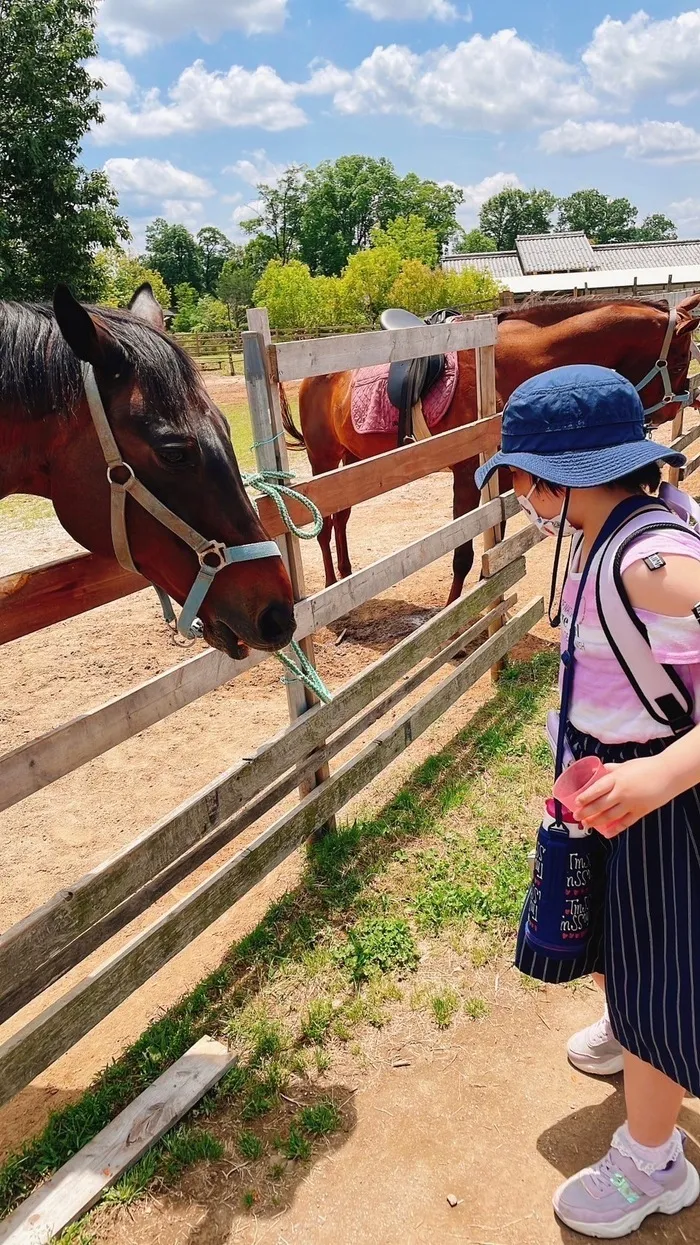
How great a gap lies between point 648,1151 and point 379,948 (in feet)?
3.77

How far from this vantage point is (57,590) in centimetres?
205

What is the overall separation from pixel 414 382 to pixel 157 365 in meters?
3.81

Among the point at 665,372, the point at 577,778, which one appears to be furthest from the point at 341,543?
the point at 577,778

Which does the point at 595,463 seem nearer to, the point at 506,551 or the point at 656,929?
the point at 656,929

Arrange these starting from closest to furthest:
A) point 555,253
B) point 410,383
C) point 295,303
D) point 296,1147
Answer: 1. point 296,1147
2. point 410,383
3. point 295,303
4. point 555,253

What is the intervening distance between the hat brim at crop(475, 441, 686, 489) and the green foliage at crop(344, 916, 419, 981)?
6.30 feet

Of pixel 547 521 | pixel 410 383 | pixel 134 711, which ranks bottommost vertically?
pixel 134 711

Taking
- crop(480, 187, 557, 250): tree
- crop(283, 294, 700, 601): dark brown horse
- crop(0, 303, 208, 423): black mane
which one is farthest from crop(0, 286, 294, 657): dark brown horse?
crop(480, 187, 557, 250): tree

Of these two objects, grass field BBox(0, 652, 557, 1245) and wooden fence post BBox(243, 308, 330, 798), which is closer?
grass field BBox(0, 652, 557, 1245)

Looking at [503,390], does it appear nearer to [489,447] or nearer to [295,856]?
[489,447]

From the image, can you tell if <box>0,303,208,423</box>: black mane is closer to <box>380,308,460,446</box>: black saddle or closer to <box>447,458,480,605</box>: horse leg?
<box>447,458,480,605</box>: horse leg

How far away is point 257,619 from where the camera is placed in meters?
1.98

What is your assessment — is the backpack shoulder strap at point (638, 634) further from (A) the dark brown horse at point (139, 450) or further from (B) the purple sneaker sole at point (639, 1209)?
(B) the purple sneaker sole at point (639, 1209)

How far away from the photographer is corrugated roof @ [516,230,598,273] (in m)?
53.9
